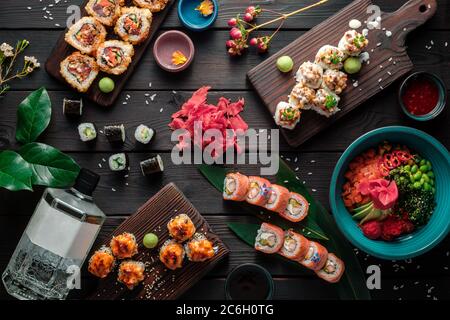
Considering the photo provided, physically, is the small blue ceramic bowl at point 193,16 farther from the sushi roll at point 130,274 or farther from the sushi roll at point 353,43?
the sushi roll at point 130,274

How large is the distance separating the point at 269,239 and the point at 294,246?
0.38ft

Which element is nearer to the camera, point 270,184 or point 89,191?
point 89,191

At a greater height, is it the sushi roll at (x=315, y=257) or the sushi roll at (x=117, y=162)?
the sushi roll at (x=117, y=162)

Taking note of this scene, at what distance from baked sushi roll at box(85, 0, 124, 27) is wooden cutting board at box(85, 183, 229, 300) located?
827mm

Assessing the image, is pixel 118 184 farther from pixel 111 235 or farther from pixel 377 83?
pixel 377 83

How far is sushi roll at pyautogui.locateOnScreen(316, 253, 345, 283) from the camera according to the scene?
2.79 m

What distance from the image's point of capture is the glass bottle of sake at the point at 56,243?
2633mm

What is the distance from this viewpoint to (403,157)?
8.99 feet

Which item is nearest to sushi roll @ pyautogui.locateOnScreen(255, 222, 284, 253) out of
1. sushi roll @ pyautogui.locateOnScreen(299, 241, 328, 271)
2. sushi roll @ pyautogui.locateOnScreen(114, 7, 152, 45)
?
sushi roll @ pyautogui.locateOnScreen(299, 241, 328, 271)

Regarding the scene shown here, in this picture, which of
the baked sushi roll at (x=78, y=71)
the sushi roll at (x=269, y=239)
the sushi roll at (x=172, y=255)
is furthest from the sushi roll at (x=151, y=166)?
the sushi roll at (x=269, y=239)

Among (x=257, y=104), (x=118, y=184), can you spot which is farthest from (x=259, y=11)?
(x=118, y=184)

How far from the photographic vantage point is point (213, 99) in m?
2.90

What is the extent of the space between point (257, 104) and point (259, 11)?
432 millimetres

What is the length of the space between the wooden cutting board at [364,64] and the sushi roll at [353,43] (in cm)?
7
